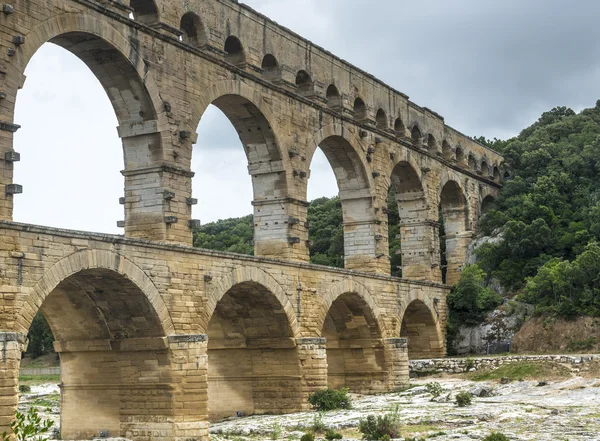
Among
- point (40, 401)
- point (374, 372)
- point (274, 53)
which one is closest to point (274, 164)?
point (274, 53)

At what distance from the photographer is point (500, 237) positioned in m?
45.7

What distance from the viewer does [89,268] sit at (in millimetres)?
20516

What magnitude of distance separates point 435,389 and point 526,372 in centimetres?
377

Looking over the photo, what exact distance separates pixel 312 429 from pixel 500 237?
24431mm

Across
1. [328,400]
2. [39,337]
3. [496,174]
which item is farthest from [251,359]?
[39,337]

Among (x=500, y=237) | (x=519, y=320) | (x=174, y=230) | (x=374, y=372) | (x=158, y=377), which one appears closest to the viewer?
(x=158, y=377)

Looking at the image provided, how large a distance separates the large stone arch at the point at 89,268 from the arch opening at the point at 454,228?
25383 millimetres

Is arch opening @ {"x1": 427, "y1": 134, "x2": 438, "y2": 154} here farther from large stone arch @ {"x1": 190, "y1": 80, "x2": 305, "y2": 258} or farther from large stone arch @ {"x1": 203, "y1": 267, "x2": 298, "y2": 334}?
large stone arch @ {"x1": 203, "y1": 267, "x2": 298, "y2": 334}

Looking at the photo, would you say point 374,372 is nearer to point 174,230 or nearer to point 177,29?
point 174,230

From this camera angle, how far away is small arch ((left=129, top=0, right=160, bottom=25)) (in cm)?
2523

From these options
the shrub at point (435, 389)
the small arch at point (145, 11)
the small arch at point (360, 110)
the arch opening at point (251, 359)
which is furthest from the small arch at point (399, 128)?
the small arch at point (145, 11)

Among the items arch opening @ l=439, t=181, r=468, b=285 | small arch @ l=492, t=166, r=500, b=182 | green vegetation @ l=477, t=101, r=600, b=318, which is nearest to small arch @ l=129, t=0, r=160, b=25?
green vegetation @ l=477, t=101, r=600, b=318

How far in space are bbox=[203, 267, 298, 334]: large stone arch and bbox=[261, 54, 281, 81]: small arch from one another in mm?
7069

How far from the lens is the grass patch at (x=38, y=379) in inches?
1903
